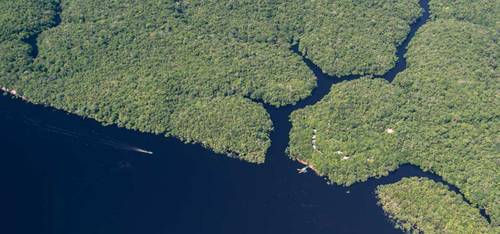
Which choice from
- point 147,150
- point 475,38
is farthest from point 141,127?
point 475,38

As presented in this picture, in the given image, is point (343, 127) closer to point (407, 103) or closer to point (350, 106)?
point (350, 106)


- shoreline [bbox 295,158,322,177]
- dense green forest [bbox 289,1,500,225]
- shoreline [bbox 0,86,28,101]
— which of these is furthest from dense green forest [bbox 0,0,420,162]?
dense green forest [bbox 289,1,500,225]

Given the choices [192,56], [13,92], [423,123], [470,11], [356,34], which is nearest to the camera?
[423,123]

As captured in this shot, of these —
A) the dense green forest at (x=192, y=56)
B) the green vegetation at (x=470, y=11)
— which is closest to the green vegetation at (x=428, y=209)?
the dense green forest at (x=192, y=56)

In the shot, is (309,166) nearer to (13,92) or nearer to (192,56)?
(192,56)

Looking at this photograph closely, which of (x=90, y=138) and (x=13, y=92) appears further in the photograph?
(x=13, y=92)

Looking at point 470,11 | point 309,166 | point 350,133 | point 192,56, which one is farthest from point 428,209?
point 470,11
